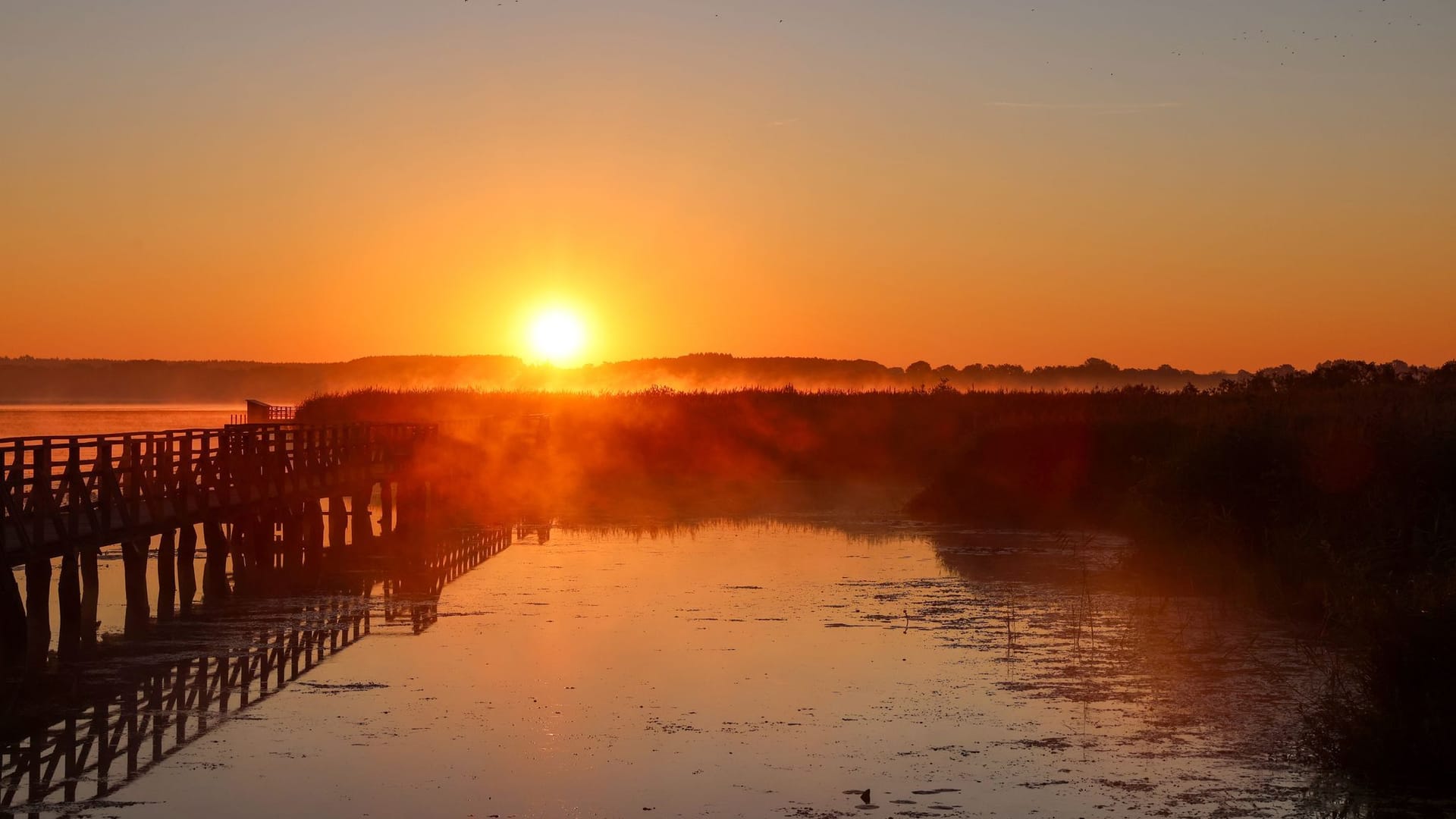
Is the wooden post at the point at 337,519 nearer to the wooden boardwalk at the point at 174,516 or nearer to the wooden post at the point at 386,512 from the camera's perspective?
the wooden boardwalk at the point at 174,516

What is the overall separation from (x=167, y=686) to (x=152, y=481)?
10.5 m

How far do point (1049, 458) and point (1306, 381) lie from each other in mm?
16489

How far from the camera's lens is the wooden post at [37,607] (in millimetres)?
21211

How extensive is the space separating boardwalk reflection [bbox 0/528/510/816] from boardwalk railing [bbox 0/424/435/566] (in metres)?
2.06

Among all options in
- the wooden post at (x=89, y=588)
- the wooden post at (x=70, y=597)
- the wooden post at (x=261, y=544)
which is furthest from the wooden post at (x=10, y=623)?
the wooden post at (x=261, y=544)

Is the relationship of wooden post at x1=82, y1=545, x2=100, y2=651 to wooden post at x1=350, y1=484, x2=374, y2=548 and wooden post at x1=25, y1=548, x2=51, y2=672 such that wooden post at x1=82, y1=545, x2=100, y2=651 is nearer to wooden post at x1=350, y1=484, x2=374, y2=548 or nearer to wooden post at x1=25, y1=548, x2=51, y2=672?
wooden post at x1=25, y1=548, x2=51, y2=672

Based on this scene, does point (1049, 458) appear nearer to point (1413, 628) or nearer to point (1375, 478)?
point (1375, 478)

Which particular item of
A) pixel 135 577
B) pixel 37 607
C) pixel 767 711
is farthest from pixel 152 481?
pixel 767 711

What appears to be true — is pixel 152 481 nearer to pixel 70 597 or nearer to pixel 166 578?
pixel 166 578

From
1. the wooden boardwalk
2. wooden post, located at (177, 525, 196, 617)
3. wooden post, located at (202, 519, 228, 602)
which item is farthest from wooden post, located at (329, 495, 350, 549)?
wooden post, located at (177, 525, 196, 617)

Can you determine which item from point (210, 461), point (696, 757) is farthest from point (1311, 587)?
point (210, 461)

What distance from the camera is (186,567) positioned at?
2892cm

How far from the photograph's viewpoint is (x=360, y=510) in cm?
3994

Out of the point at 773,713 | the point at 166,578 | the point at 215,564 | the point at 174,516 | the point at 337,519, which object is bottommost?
the point at 773,713
